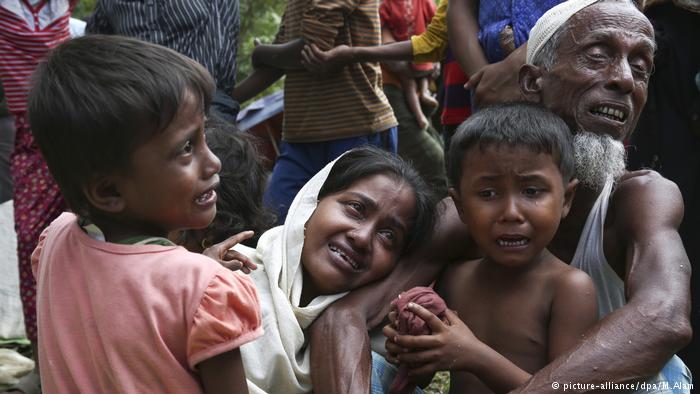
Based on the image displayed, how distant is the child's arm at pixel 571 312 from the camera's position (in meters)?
2.44

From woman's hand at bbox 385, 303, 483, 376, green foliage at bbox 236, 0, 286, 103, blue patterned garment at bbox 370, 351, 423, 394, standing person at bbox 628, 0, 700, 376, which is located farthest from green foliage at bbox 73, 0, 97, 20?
woman's hand at bbox 385, 303, 483, 376

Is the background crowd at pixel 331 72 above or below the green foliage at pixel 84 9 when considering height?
above

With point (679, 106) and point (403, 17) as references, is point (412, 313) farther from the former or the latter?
point (403, 17)

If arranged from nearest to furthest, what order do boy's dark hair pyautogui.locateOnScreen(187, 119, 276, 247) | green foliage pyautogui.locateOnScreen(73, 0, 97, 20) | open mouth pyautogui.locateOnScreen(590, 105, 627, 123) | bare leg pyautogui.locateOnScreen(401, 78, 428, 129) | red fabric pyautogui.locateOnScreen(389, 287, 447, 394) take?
red fabric pyautogui.locateOnScreen(389, 287, 447, 394), open mouth pyautogui.locateOnScreen(590, 105, 627, 123), boy's dark hair pyautogui.locateOnScreen(187, 119, 276, 247), bare leg pyautogui.locateOnScreen(401, 78, 428, 129), green foliage pyautogui.locateOnScreen(73, 0, 97, 20)

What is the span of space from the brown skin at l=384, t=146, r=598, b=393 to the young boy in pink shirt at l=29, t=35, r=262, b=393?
744 mm

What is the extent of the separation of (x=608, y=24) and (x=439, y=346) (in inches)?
52.7

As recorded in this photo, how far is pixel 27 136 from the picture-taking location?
164 inches

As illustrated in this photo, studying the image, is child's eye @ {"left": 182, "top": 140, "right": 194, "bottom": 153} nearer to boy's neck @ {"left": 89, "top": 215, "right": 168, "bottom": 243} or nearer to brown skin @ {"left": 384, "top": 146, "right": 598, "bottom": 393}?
boy's neck @ {"left": 89, "top": 215, "right": 168, "bottom": 243}

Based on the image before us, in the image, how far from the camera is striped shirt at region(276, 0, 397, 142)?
472 centimetres

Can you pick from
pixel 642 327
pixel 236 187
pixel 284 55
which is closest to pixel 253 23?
pixel 284 55

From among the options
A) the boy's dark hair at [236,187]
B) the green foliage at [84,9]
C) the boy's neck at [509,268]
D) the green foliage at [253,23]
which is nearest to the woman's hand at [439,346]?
the boy's neck at [509,268]

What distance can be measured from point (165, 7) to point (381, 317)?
83.4 inches

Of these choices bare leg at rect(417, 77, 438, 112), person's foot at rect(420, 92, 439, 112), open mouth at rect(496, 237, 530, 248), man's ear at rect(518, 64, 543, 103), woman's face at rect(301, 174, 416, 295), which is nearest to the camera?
open mouth at rect(496, 237, 530, 248)

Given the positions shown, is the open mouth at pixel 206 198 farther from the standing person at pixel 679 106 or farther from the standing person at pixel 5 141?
the standing person at pixel 5 141
